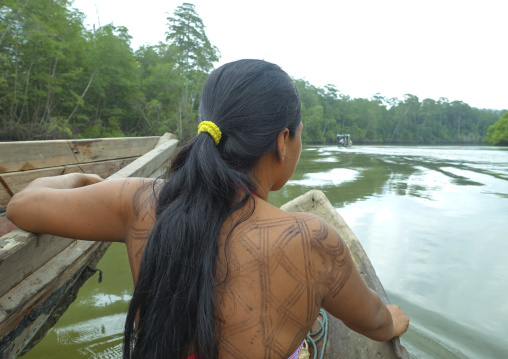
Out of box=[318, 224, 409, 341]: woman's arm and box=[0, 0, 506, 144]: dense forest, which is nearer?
box=[318, 224, 409, 341]: woman's arm

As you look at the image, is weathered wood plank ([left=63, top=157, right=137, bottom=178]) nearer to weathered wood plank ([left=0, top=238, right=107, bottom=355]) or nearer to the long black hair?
weathered wood plank ([left=0, top=238, right=107, bottom=355])

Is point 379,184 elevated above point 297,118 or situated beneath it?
situated beneath

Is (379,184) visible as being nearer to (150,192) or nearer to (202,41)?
(150,192)

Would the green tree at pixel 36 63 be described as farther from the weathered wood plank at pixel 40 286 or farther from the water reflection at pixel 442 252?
the weathered wood plank at pixel 40 286

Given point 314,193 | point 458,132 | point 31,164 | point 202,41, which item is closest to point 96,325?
point 31,164

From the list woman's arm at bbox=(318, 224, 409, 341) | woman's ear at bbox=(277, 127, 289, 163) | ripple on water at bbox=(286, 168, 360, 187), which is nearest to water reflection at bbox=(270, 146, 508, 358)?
ripple on water at bbox=(286, 168, 360, 187)

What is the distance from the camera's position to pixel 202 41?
3444cm

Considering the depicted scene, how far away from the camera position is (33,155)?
8.09 ft

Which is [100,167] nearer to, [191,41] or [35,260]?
[35,260]

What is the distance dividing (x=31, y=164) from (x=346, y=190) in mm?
7123

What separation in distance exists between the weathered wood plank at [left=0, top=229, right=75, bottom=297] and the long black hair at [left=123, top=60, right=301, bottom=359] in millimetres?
438

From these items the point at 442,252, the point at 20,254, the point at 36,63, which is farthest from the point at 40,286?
the point at 36,63

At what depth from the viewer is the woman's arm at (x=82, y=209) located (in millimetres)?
948

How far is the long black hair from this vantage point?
0.83 m
